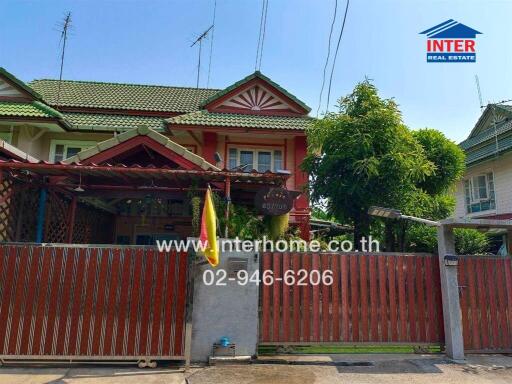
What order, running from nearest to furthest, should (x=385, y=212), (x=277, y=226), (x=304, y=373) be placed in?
(x=304, y=373), (x=385, y=212), (x=277, y=226)

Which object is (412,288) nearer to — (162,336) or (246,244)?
(246,244)

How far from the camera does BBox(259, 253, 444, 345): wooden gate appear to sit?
5.77 meters

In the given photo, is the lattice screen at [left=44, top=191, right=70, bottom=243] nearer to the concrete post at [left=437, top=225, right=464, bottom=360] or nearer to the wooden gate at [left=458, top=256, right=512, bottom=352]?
the concrete post at [left=437, top=225, right=464, bottom=360]

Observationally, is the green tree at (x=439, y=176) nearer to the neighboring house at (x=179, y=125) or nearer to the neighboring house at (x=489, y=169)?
the neighboring house at (x=179, y=125)

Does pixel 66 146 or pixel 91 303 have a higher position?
pixel 66 146

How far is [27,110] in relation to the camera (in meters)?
11.2

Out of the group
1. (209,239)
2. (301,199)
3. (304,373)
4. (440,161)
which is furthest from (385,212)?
(440,161)

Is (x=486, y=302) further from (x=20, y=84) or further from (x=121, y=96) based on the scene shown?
(x=20, y=84)

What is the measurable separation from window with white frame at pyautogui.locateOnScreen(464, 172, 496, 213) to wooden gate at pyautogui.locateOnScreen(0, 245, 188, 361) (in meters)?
15.1

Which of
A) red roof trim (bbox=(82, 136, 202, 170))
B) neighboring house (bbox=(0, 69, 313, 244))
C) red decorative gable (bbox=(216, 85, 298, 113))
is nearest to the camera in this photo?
red roof trim (bbox=(82, 136, 202, 170))

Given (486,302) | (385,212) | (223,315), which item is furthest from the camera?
(385,212)

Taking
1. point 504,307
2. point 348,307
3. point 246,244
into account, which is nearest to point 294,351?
point 348,307

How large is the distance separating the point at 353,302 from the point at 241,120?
7534 mm

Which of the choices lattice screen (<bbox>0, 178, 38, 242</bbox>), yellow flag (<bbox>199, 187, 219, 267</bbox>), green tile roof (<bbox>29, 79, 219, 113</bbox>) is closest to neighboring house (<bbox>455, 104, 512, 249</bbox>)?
green tile roof (<bbox>29, 79, 219, 113</bbox>)
